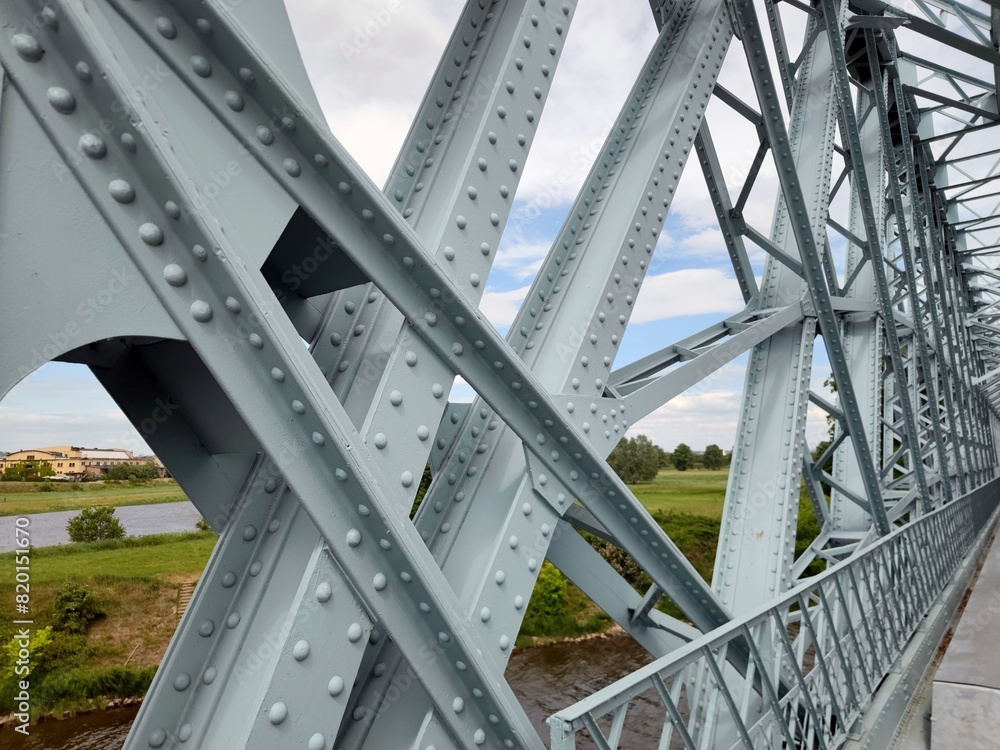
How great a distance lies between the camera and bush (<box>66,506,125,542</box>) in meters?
13.4

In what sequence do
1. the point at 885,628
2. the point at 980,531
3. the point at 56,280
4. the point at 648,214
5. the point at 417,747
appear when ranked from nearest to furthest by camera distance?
the point at 56,280
the point at 417,747
the point at 648,214
the point at 885,628
the point at 980,531

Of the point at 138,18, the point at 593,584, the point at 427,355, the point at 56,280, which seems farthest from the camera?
the point at 593,584

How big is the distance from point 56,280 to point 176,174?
29cm

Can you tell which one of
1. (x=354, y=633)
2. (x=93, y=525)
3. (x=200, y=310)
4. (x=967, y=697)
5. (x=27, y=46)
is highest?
(x=93, y=525)

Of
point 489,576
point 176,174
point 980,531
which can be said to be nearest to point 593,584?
point 489,576

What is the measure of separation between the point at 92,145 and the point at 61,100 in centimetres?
8

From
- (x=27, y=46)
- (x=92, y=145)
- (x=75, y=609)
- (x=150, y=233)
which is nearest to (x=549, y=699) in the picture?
(x=75, y=609)

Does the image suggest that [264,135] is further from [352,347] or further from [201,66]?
[352,347]

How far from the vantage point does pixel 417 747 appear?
4.98 ft

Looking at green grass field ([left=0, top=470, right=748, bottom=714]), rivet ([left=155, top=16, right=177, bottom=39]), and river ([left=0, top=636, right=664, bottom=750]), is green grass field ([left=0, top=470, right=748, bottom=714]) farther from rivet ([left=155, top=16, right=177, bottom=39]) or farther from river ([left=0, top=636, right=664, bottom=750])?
rivet ([left=155, top=16, right=177, bottom=39])

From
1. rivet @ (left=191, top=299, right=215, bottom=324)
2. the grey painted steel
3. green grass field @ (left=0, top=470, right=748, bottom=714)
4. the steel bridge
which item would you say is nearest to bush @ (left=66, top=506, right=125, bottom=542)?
green grass field @ (left=0, top=470, right=748, bottom=714)

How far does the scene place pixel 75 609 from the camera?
1599 cm

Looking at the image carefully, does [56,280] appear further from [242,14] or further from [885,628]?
[885,628]

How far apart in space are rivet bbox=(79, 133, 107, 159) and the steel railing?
5.03 ft
